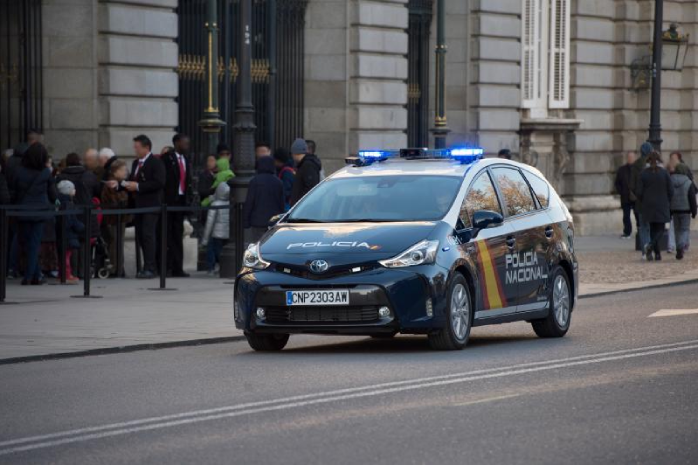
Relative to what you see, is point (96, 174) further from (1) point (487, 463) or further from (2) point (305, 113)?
(1) point (487, 463)

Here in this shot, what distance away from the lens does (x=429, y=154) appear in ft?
47.5

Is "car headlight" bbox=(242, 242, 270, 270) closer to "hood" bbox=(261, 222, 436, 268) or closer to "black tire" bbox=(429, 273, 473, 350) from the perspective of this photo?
"hood" bbox=(261, 222, 436, 268)

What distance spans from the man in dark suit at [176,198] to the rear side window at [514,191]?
7.91m

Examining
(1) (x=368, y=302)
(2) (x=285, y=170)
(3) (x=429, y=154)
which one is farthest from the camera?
(2) (x=285, y=170)

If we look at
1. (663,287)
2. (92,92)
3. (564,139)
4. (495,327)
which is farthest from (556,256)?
(564,139)

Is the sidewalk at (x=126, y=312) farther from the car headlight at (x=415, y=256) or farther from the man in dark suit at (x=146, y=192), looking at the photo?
the car headlight at (x=415, y=256)

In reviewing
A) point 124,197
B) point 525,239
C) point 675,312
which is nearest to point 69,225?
point 124,197

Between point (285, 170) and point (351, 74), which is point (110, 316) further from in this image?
point (351, 74)

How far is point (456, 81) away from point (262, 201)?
42.9 feet

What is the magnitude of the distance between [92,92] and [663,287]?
7916 millimetres

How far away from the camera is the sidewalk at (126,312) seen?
1379 cm

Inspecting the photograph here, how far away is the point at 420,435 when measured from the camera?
28.2 ft

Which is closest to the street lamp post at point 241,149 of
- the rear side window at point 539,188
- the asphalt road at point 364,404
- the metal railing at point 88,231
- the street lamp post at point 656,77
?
the metal railing at point 88,231

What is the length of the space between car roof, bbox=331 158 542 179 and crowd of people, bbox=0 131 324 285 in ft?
15.5
